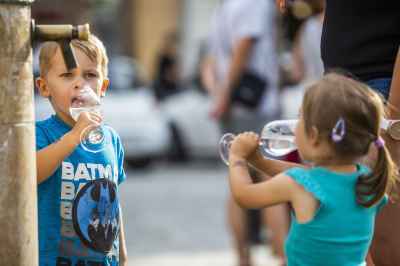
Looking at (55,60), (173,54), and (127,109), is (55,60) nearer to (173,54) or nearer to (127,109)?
(127,109)

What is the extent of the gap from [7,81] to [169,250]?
191 inches

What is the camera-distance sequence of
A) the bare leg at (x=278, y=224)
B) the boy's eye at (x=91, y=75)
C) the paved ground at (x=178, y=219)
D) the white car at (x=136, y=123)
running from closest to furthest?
the boy's eye at (x=91, y=75) < the bare leg at (x=278, y=224) < the paved ground at (x=178, y=219) < the white car at (x=136, y=123)

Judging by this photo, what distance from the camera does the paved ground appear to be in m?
7.15

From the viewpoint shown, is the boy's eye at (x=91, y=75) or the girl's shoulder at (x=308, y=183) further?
the boy's eye at (x=91, y=75)

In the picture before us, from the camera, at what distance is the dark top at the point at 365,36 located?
11.5ft

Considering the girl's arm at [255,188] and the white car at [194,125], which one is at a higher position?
the girl's arm at [255,188]

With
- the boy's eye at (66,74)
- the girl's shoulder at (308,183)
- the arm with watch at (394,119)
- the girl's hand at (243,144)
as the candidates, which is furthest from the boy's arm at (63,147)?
the arm with watch at (394,119)

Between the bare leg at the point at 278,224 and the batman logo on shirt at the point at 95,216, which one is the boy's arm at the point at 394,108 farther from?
the bare leg at the point at 278,224

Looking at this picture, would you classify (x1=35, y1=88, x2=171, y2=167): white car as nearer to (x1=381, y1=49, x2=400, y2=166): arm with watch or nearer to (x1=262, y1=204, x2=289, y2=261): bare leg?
(x1=262, y1=204, x2=289, y2=261): bare leg

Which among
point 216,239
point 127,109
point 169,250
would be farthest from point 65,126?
point 127,109

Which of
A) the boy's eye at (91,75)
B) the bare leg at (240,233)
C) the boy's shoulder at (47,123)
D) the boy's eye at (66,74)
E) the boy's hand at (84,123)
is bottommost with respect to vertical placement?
the bare leg at (240,233)

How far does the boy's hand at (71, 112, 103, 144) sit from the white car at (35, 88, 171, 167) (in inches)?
401

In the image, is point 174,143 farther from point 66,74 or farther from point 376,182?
point 376,182

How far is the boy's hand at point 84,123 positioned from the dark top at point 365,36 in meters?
0.95
